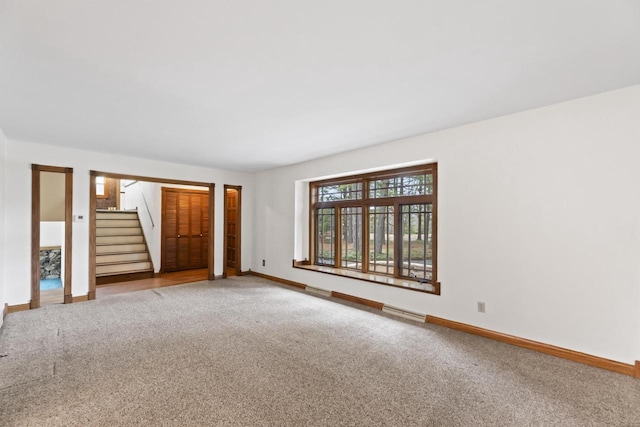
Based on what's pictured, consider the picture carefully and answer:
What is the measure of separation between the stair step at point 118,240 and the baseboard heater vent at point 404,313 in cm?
625

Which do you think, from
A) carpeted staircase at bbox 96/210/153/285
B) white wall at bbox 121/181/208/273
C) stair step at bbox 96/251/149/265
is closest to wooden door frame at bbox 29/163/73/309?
carpeted staircase at bbox 96/210/153/285

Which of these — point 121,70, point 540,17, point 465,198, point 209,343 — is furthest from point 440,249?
point 121,70

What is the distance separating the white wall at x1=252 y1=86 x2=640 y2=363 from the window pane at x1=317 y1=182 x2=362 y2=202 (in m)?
1.25

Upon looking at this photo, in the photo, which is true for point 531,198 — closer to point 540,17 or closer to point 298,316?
point 540,17

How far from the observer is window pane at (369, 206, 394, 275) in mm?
4633

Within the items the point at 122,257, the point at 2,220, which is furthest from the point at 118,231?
the point at 2,220

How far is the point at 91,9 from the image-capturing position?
157 cm

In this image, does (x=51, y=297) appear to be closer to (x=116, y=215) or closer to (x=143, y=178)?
(x=143, y=178)

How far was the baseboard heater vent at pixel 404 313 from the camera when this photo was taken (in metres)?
3.80

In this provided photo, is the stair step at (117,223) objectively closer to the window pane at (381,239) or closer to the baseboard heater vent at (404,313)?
the window pane at (381,239)

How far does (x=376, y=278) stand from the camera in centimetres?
451

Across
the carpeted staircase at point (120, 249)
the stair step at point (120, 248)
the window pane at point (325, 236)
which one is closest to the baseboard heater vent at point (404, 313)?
the window pane at point (325, 236)

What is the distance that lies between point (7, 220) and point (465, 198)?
19.7 ft

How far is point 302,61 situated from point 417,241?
3.01m
